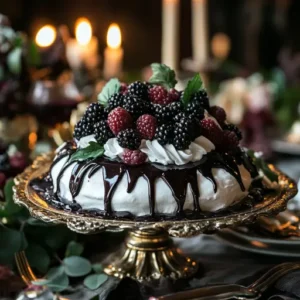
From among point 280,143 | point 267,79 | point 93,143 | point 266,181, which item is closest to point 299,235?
point 266,181

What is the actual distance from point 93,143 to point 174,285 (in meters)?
0.30

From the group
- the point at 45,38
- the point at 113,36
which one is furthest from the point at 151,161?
the point at 113,36

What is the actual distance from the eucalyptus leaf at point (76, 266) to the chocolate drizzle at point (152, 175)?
150 millimetres

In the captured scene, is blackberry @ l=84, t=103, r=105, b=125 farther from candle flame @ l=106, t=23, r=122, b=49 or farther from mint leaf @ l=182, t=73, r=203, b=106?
candle flame @ l=106, t=23, r=122, b=49

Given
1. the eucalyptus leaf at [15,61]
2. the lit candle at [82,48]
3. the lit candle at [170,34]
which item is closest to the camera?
the eucalyptus leaf at [15,61]

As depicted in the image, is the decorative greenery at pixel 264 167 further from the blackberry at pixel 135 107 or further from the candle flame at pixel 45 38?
the candle flame at pixel 45 38

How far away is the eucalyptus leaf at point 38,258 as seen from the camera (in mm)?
1249

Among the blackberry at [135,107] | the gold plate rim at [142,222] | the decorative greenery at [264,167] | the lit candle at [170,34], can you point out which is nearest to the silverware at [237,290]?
the gold plate rim at [142,222]

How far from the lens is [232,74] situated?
10.2 feet

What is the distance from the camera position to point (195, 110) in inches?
45.7

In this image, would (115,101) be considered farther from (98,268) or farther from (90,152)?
(98,268)

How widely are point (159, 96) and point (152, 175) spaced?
0.56 feet

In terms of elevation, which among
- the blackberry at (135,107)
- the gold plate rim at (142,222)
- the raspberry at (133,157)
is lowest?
the gold plate rim at (142,222)

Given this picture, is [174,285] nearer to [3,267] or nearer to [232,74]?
[3,267]
